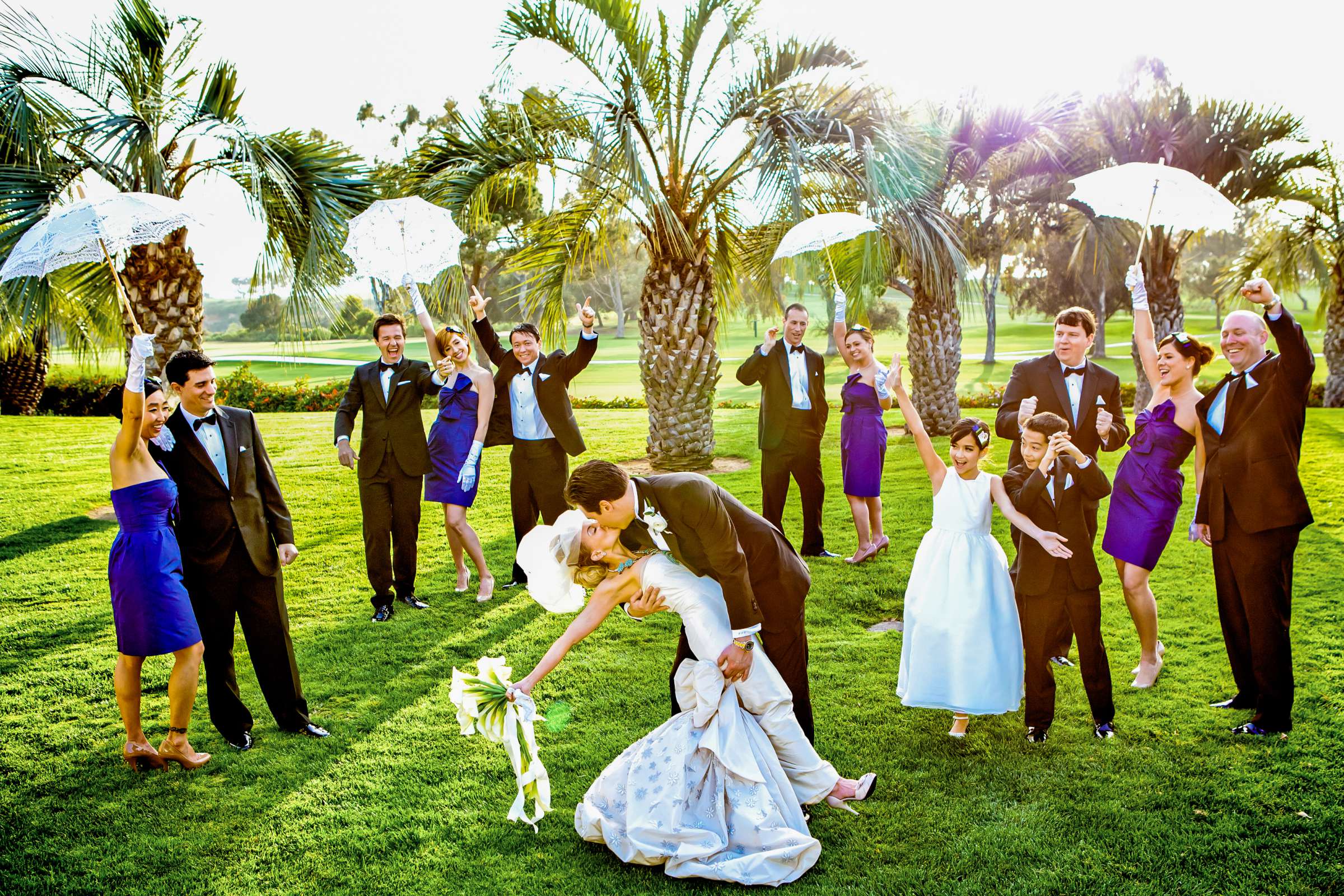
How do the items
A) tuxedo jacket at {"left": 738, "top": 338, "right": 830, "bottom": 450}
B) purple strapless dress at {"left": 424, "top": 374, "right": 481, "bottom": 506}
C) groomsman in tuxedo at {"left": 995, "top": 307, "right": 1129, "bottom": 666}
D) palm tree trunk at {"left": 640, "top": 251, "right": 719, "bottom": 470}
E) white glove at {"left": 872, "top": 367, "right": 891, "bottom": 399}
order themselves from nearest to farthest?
groomsman in tuxedo at {"left": 995, "top": 307, "right": 1129, "bottom": 666} → white glove at {"left": 872, "top": 367, "right": 891, "bottom": 399} → purple strapless dress at {"left": 424, "top": 374, "right": 481, "bottom": 506} → tuxedo jacket at {"left": 738, "top": 338, "right": 830, "bottom": 450} → palm tree trunk at {"left": 640, "top": 251, "right": 719, "bottom": 470}

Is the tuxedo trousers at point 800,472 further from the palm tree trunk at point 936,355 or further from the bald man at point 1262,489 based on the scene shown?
the palm tree trunk at point 936,355

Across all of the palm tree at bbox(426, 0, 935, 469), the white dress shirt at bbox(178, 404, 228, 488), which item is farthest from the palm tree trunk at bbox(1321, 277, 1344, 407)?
the white dress shirt at bbox(178, 404, 228, 488)

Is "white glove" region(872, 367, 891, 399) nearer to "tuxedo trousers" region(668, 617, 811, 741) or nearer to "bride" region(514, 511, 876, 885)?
"tuxedo trousers" region(668, 617, 811, 741)

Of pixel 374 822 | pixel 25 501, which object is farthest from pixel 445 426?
pixel 25 501

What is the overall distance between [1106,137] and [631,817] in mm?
16542

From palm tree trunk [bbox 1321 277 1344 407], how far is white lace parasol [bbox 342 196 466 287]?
17887mm

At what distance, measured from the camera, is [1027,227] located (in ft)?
59.4

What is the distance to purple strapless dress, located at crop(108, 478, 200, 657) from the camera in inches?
173

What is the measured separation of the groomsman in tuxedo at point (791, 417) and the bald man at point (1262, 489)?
3.62 meters

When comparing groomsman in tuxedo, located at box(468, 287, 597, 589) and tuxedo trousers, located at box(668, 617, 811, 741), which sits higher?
groomsman in tuxedo, located at box(468, 287, 597, 589)

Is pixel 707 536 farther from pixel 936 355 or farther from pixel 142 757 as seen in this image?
pixel 936 355

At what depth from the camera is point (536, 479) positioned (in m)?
7.46

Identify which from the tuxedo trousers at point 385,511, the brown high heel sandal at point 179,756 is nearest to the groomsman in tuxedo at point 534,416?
the tuxedo trousers at point 385,511

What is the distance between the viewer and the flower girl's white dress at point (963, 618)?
459 cm
